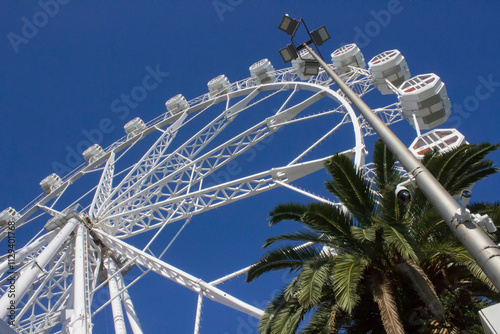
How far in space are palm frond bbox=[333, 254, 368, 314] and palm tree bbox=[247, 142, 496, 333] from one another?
13mm

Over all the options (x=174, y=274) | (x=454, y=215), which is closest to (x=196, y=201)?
(x=174, y=274)

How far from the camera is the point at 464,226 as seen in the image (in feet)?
12.2

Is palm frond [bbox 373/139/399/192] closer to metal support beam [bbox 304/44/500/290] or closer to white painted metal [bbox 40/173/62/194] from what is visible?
metal support beam [bbox 304/44/500/290]

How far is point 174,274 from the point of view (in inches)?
510

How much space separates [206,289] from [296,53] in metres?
6.64

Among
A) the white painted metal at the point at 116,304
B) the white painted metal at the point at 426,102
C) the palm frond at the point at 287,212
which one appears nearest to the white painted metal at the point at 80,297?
the white painted metal at the point at 116,304

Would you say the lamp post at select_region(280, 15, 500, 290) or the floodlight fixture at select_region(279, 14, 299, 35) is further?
the floodlight fixture at select_region(279, 14, 299, 35)

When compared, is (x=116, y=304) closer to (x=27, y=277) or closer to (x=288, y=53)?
(x=27, y=277)

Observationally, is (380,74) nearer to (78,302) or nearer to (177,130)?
(177,130)

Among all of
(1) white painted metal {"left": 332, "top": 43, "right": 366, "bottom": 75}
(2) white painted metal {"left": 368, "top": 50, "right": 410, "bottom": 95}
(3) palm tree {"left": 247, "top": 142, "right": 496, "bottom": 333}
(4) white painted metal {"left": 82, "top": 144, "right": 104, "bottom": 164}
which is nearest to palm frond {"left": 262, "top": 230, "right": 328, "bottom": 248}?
(3) palm tree {"left": 247, "top": 142, "right": 496, "bottom": 333}

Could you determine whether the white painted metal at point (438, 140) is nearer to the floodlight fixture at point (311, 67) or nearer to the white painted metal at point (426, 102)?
the white painted metal at point (426, 102)

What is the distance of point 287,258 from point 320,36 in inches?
161

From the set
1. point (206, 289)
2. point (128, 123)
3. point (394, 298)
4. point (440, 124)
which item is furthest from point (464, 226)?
point (128, 123)

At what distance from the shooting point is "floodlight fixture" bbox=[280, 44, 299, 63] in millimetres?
8458
